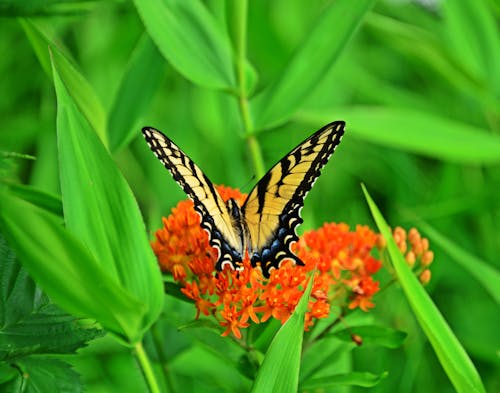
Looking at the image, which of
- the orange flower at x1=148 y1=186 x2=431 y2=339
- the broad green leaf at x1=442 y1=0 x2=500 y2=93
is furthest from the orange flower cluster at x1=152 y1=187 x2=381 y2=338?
the broad green leaf at x1=442 y1=0 x2=500 y2=93

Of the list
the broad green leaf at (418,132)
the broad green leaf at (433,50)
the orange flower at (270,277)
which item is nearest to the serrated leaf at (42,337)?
the orange flower at (270,277)

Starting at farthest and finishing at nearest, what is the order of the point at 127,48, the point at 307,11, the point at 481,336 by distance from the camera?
the point at 307,11 → the point at 127,48 → the point at 481,336

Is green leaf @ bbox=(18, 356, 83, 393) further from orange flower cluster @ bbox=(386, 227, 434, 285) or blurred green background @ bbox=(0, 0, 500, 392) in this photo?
blurred green background @ bbox=(0, 0, 500, 392)

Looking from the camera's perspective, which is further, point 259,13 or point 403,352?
point 259,13

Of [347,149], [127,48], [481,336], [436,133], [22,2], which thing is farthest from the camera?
[347,149]

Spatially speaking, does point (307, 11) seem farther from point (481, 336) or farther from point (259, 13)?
point (481, 336)

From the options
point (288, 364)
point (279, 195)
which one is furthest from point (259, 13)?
point (288, 364)
